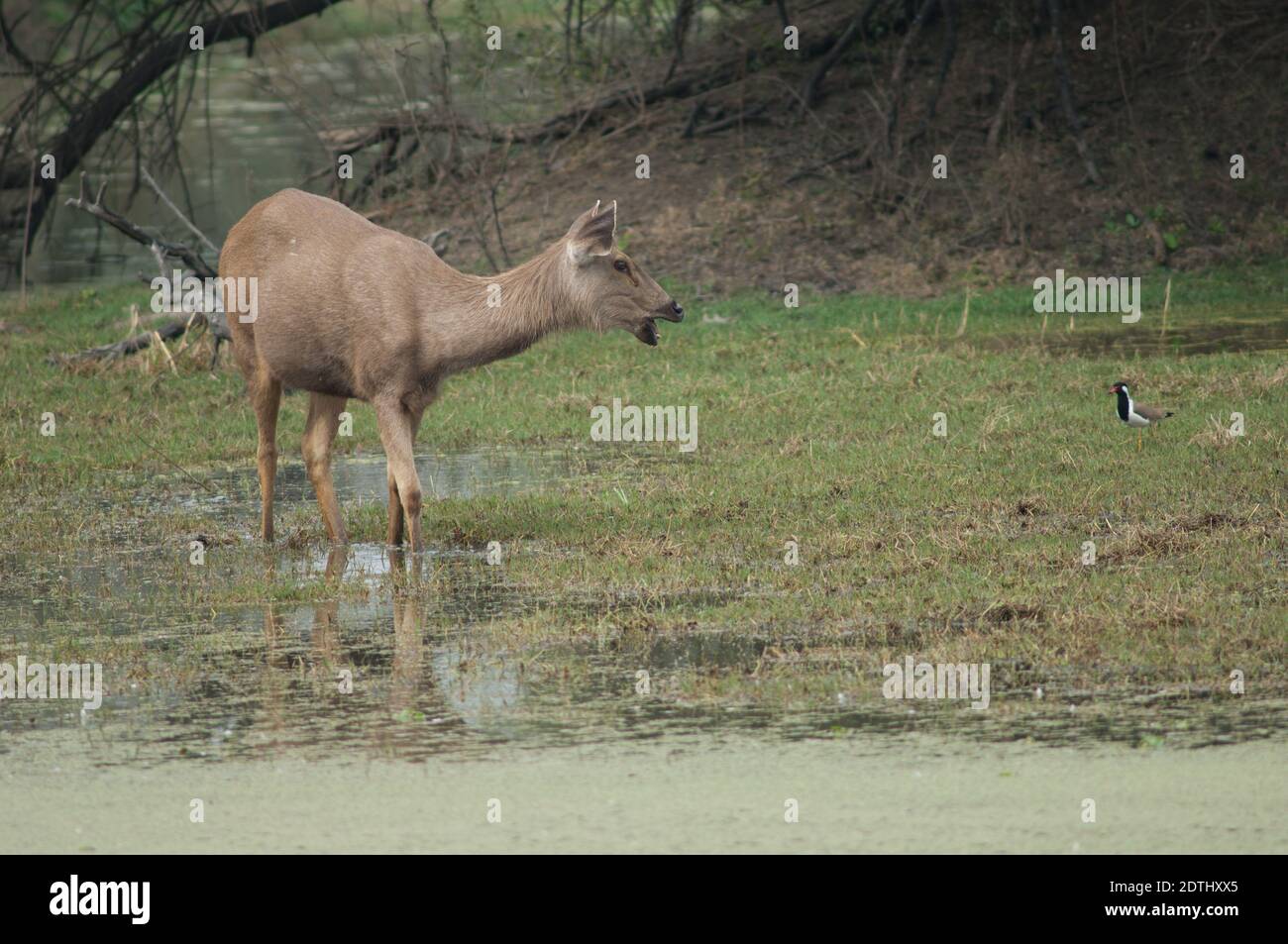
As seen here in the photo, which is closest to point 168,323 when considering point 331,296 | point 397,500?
point 331,296

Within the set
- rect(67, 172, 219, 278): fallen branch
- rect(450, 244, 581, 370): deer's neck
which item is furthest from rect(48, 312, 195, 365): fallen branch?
rect(450, 244, 581, 370): deer's neck

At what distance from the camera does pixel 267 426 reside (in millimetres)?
10742

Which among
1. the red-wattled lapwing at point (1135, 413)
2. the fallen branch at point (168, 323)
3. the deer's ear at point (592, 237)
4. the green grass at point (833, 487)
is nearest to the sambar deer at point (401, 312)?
the deer's ear at point (592, 237)

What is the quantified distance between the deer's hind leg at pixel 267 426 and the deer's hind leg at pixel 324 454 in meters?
0.20

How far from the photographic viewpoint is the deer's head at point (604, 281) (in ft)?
32.3

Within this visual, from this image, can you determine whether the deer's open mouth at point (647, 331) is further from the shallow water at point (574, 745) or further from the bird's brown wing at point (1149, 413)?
the bird's brown wing at point (1149, 413)

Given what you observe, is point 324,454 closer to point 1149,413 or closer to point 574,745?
point 574,745

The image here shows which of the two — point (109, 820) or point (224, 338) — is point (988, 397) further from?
point (109, 820)

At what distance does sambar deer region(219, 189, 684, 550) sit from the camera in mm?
9867

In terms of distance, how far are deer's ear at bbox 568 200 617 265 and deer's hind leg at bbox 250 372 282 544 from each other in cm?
199

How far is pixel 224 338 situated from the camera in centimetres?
1534

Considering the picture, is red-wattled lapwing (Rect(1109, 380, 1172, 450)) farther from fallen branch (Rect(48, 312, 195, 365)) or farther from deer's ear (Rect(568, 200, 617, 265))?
fallen branch (Rect(48, 312, 195, 365))
